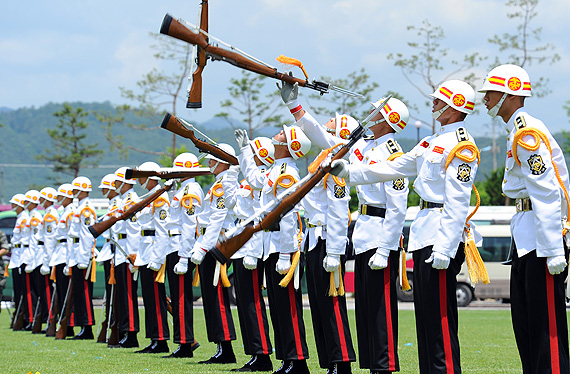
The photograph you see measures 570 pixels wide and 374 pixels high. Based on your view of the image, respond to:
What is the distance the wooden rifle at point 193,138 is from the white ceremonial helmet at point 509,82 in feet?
12.1

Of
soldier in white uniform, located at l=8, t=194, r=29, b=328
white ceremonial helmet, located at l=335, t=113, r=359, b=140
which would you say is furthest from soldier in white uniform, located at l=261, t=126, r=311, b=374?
soldier in white uniform, located at l=8, t=194, r=29, b=328

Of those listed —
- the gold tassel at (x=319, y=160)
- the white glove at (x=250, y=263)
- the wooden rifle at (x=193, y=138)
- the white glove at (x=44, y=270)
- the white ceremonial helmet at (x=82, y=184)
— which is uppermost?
the white ceremonial helmet at (x=82, y=184)

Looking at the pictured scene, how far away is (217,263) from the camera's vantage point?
11328mm

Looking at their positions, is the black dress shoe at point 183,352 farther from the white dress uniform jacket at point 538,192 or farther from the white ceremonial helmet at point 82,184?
the white dress uniform jacket at point 538,192

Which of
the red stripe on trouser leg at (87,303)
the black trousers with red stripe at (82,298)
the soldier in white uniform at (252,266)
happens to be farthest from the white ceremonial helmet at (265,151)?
the red stripe on trouser leg at (87,303)

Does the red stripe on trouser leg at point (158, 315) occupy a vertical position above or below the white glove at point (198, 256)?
below

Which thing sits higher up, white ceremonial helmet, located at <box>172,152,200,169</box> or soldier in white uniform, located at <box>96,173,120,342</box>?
white ceremonial helmet, located at <box>172,152,200,169</box>

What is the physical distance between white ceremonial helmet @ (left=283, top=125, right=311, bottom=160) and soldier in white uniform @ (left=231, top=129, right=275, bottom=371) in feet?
2.99

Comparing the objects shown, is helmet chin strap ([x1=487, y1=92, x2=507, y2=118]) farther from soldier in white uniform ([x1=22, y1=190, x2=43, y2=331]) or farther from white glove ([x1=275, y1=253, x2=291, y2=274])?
soldier in white uniform ([x1=22, y1=190, x2=43, y2=331])

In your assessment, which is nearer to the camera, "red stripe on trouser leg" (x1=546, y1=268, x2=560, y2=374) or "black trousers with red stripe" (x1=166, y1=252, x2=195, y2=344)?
"red stripe on trouser leg" (x1=546, y1=268, x2=560, y2=374)

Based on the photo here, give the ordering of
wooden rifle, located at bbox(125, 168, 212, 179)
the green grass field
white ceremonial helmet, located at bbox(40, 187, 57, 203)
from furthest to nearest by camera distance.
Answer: white ceremonial helmet, located at bbox(40, 187, 57, 203), wooden rifle, located at bbox(125, 168, 212, 179), the green grass field

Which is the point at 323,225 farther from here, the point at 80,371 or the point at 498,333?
the point at 498,333

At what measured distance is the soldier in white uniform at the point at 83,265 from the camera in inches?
587

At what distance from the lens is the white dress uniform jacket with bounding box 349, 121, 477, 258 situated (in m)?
6.81
